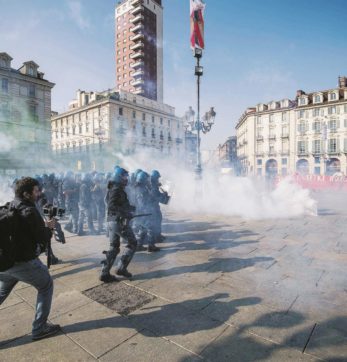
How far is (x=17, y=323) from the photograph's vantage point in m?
2.75

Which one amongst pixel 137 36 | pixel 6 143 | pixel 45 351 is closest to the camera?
pixel 45 351

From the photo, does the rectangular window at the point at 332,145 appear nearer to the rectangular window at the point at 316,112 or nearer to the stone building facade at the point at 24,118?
the rectangular window at the point at 316,112

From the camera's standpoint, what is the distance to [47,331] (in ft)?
8.24

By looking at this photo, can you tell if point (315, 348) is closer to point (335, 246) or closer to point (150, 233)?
point (150, 233)

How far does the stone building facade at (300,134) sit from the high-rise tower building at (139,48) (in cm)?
2339

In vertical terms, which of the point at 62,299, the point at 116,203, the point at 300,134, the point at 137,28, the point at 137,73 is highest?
the point at 137,28

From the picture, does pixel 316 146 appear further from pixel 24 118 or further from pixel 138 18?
pixel 138 18

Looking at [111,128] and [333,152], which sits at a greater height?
[111,128]

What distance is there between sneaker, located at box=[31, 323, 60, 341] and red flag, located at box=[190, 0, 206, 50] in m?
11.0

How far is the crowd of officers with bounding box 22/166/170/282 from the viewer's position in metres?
4.00

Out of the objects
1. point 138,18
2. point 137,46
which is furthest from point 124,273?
point 138,18

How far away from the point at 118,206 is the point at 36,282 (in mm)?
1758

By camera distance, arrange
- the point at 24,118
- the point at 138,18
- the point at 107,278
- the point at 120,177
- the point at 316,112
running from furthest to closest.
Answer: the point at 138,18, the point at 316,112, the point at 24,118, the point at 120,177, the point at 107,278

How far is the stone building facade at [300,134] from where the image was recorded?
130 feet
